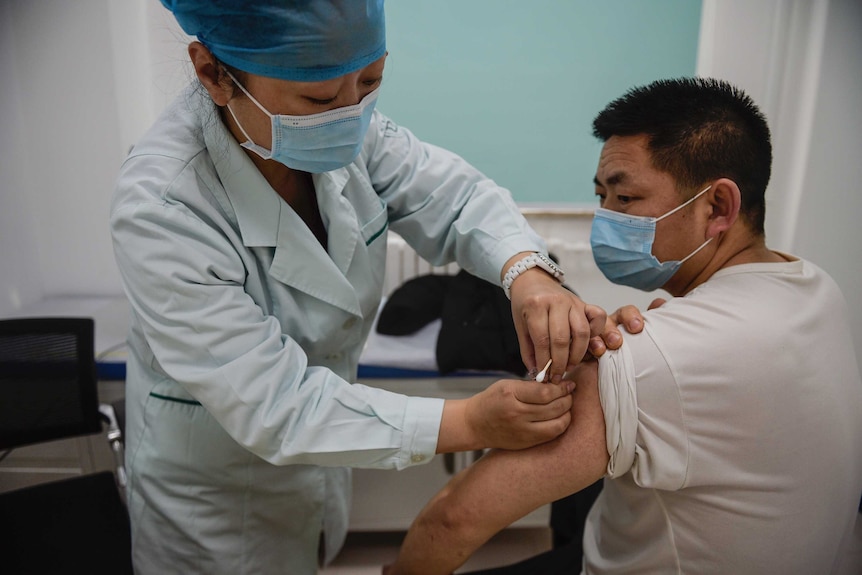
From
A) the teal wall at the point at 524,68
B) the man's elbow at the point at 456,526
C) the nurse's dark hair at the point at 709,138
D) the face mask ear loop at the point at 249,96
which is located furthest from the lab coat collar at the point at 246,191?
the teal wall at the point at 524,68

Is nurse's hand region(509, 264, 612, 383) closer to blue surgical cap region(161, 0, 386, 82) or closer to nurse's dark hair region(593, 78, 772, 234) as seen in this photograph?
nurse's dark hair region(593, 78, 772, 234)

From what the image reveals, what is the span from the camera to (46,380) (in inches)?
63.6

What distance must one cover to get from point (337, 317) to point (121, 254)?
0.38 m

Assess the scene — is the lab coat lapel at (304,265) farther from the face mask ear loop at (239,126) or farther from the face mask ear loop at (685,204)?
the face mask ear loop at (685,204)

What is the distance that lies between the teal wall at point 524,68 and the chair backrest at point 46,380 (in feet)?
4.75

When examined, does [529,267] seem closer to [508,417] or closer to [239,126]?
[508,417]

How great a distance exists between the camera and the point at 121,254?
84 cm

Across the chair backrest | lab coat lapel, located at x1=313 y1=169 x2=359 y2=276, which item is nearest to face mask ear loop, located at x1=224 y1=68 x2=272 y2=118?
lab coat lapel, located at x1=313 y1=169 x2=359 y2=276

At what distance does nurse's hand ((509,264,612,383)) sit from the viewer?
88cm

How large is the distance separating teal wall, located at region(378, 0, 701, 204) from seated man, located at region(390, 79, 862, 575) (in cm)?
133

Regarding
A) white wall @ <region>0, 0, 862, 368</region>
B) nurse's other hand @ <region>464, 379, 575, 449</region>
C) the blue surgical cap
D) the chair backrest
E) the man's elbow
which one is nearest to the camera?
the blue surgical cap

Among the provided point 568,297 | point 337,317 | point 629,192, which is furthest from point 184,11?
point 629,192

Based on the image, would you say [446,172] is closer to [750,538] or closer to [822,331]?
[822,331]

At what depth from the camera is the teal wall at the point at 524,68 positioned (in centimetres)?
228
